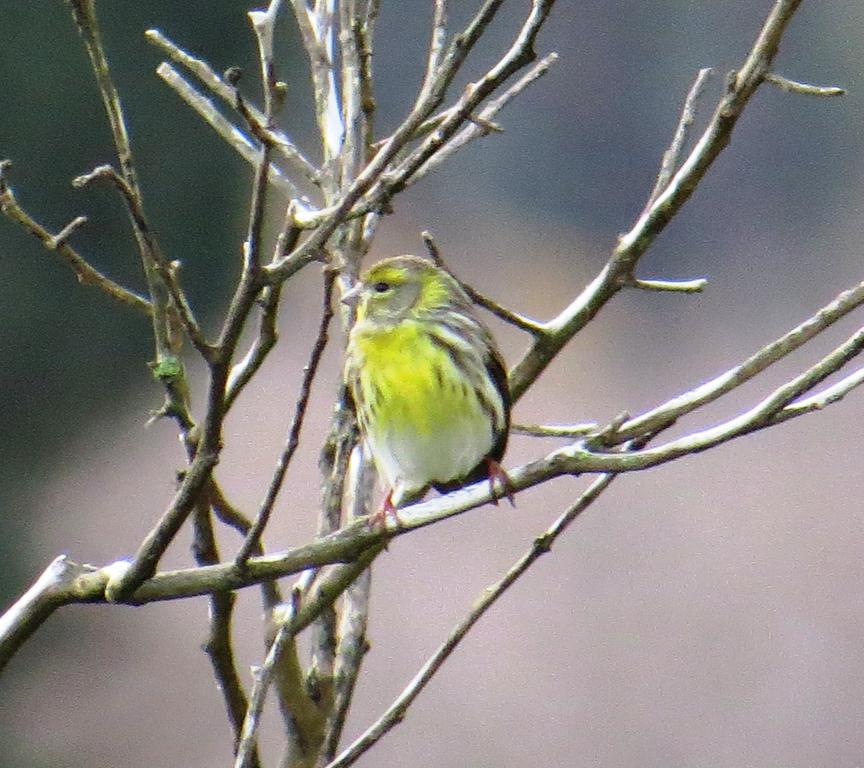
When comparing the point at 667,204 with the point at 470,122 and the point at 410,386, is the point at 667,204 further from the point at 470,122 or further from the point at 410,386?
the point at 410,386

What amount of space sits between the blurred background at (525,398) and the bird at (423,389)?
376cm

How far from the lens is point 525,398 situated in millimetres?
7012

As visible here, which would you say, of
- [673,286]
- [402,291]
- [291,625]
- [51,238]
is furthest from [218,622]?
[402,291]

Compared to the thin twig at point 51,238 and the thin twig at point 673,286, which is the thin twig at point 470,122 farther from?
the thin twig at point 51,238

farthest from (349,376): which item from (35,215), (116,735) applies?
(116,735)

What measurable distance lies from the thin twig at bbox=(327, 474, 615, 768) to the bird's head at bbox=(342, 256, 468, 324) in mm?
719

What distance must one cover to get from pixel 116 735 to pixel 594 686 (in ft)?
6.82

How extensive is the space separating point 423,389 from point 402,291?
6.9 inches

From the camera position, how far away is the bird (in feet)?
6.90

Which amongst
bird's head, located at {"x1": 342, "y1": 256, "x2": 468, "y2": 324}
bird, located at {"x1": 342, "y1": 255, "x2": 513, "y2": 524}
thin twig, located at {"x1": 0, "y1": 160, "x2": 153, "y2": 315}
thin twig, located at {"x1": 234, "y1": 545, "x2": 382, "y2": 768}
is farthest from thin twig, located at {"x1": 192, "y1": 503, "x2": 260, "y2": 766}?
bird's head, located at {"x1": 342, "y1": 256, "x2": 468, "y2": 324}

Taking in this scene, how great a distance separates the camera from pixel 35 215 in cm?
577

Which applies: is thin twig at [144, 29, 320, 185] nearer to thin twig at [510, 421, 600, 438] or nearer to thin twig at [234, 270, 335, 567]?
thin twig at [510, 421, 600, 438]

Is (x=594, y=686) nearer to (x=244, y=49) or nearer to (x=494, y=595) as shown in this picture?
(x=244, y=49)

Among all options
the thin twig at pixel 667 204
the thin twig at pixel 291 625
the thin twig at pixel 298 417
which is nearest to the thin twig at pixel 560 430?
the thin twig at pixel 667 204
